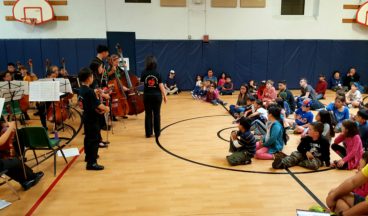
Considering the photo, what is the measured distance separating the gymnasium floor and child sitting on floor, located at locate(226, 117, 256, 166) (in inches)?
6.4

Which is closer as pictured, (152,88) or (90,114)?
(90,114)

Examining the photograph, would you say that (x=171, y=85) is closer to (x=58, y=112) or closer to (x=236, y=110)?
(x=236, y=110)

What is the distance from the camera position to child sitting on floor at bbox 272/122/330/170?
5707 millimetres

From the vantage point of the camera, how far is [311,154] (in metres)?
5.86

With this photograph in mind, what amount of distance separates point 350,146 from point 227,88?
8510 mm

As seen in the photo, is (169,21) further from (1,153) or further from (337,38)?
(1,153)

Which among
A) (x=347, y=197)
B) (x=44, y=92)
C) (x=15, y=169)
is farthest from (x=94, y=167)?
(x=347, y=197)

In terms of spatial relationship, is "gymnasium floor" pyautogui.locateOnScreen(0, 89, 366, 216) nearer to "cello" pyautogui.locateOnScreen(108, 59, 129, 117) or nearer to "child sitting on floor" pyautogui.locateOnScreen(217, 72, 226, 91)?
"cello" pyautogui.locateOnScreen(108, 59, 129, 117)

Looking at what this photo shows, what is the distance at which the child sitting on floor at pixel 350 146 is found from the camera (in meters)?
5.49

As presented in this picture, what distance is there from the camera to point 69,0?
531 inches

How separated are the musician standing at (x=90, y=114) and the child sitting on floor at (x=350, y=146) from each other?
13.6ft

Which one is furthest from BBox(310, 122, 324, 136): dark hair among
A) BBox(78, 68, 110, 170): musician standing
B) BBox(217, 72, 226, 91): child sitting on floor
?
BBox(217, 72, 226, 91): child sitting on floor

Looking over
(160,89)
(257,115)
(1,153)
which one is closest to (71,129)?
(160,89)

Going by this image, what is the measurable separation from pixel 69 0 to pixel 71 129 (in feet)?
24.0
